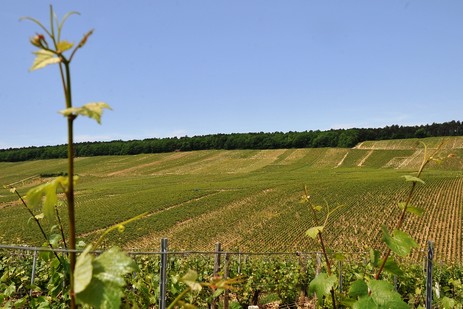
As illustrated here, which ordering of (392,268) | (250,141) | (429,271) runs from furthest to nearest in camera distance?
(250,141)
(429,271)
(392,268)

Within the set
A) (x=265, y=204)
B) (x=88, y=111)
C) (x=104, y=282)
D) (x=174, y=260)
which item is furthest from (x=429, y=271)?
(x=265, y=204)

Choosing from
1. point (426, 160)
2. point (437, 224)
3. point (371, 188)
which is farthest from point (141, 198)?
point (426, 160)

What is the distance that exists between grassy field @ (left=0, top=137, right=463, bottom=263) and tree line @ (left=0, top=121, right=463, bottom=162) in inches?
437

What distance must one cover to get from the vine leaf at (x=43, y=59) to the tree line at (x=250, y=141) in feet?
329

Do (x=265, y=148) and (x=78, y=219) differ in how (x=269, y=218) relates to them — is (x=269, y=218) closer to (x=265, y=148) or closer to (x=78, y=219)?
(x=78, y=219)

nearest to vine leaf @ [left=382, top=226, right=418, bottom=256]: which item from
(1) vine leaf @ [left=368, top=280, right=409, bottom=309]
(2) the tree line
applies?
(1) vine leaf @ [left=368, top=280, right=409, bottom=309]

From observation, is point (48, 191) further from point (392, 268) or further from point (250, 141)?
point (250, 141)

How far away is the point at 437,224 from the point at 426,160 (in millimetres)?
38117

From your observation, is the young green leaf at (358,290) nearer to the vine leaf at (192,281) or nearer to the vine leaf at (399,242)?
the vine leaf at (399,242)

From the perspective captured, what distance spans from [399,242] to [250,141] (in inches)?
4271

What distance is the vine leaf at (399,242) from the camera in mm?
1379

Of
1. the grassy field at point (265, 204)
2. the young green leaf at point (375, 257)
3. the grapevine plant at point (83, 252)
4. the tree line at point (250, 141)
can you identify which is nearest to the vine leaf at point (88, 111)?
the grapevine plant at point (83, 252)

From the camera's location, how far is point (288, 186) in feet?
185

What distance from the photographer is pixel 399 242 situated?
1418mm
